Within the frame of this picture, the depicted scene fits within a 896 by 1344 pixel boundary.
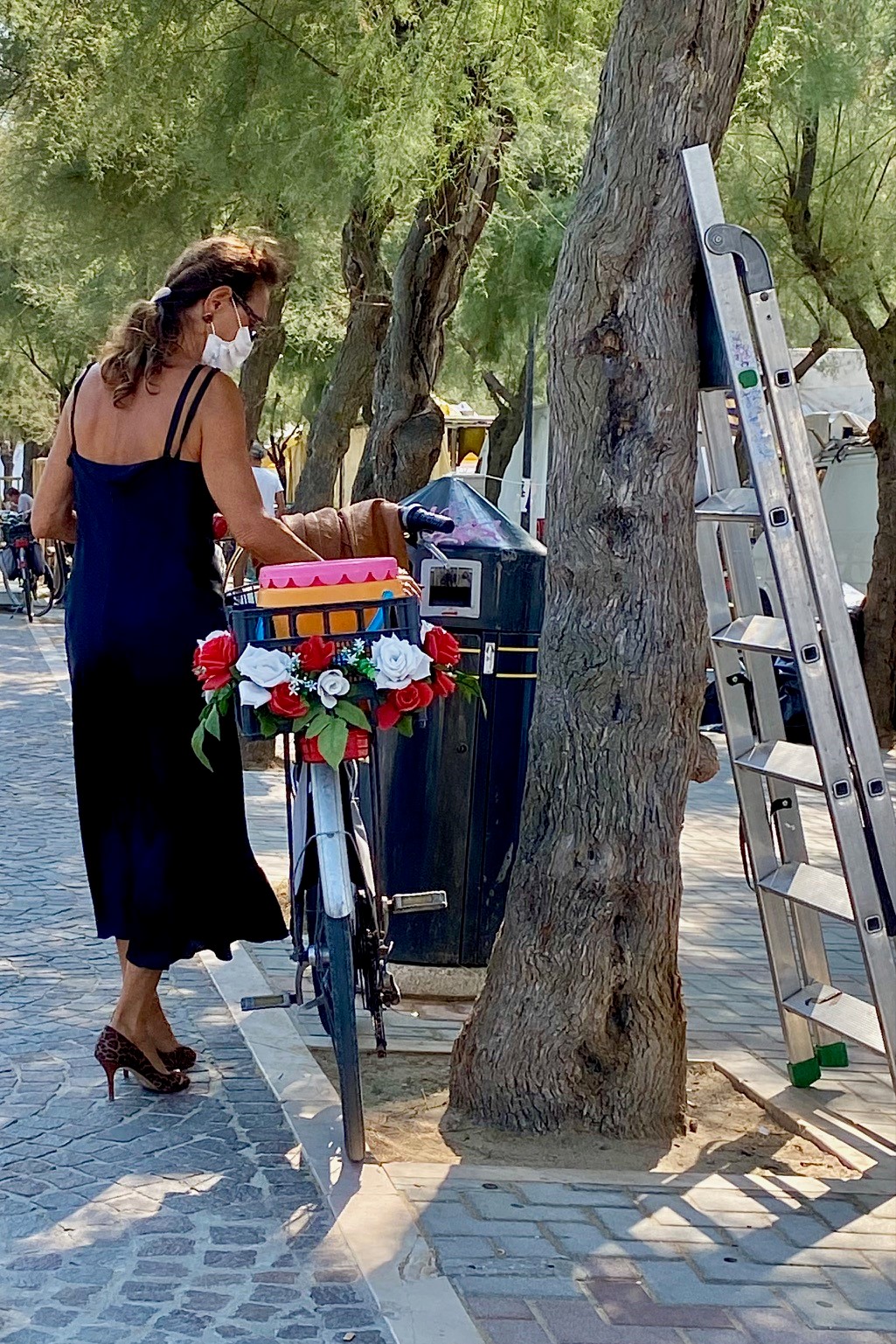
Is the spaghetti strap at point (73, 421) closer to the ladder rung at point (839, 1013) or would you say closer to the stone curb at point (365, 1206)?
the stone curb at point (365, 1206)

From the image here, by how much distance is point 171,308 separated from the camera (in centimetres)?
432

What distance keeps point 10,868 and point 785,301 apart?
13001 millimetres

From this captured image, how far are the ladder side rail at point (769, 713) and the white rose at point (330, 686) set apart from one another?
4.23ft

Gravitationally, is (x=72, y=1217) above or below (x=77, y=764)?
below

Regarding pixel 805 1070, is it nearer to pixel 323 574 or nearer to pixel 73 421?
pixel 323 574

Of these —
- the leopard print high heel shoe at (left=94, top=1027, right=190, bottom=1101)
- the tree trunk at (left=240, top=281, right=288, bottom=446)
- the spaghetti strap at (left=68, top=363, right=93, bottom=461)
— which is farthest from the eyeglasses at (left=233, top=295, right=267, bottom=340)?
the tree trunk at (left=240, top=281, right=288, bottom=446)

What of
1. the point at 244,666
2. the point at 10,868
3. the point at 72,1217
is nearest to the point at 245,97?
the point at 10,868

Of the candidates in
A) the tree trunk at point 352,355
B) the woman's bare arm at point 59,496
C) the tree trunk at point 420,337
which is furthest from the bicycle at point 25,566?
the woman's bare arm at point 59,496

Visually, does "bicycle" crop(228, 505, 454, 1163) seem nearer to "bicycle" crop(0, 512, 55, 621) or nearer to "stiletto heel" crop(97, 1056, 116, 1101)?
"stiletto heel" crop(97, 1056, 116, 1101)

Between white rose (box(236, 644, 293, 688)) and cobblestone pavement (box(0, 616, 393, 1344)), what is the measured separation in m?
0.67

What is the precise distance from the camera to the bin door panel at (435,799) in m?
5.71

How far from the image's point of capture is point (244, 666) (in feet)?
13.0

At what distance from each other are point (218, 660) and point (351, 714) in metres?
0.34

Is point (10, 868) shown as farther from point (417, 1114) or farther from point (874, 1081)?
point (874, 1081)
